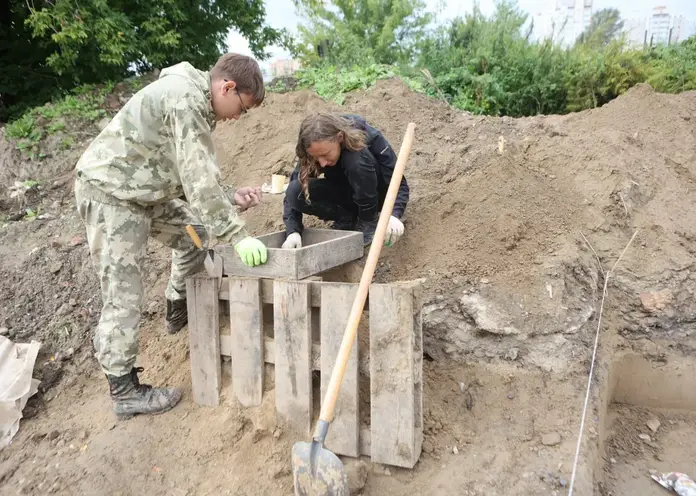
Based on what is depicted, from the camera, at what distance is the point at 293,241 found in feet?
10.6

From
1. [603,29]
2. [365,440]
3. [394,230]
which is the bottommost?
[365,440]

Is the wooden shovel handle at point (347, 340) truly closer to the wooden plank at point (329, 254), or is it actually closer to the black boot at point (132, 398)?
the wooden plank at point (329, 254)

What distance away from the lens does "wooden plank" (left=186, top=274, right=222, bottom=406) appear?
2848mm

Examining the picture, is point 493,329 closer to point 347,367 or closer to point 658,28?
point 347,367

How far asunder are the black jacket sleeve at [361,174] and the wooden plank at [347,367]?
3.11 feet

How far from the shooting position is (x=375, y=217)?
136 inches

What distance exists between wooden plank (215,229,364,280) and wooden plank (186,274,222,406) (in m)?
0.17

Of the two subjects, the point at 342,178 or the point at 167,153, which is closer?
the point at 167,153

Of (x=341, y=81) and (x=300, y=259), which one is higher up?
(x=341, y=81)

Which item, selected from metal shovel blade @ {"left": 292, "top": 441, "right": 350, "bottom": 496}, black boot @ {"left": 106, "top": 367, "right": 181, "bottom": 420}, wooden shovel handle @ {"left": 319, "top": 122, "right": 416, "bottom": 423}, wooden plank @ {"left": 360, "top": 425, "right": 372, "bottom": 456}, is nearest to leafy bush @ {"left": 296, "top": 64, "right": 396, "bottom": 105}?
wooden shovel handle @ {"left": 319, "top": 122, "right": 416, "bottom": 423}

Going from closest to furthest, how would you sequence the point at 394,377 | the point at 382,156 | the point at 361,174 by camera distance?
1. the point at 394,377
2. the point at 361,174
3. the point at 382,156

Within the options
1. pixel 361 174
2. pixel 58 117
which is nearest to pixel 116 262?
pixel 361 174

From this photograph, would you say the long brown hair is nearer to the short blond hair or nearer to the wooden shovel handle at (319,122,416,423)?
the short blond hair

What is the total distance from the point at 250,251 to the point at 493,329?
154 cm
